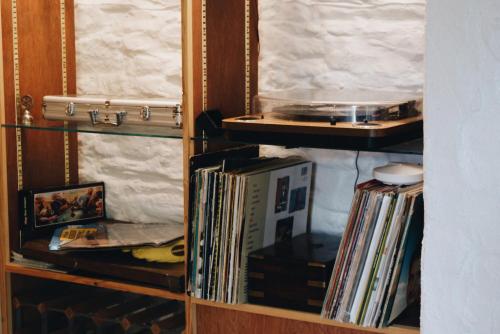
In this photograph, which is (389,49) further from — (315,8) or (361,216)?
(361,216)

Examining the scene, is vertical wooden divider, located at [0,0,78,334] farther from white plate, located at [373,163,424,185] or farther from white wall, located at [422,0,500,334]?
white wall, located at [422,0,500,334]

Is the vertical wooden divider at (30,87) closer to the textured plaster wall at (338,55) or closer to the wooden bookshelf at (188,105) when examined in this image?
the wooden bookshelf at (188,105)

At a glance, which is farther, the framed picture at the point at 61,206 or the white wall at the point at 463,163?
the framed picture at the point at 61,206

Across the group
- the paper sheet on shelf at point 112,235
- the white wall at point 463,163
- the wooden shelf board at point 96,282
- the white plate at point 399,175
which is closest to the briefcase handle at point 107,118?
the paper sheet on shelf at point 112,235

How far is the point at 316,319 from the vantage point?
6.21 feet

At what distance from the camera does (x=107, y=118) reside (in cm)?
229

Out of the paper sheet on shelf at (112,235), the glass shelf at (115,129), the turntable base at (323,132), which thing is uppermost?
the turntable base at (323,132)

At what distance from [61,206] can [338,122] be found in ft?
3.73

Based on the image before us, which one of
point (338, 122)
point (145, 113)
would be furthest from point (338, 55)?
point (145, 113)

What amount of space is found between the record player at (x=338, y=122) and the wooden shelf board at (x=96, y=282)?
50cm

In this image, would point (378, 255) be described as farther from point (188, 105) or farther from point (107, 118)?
point (107, 118)

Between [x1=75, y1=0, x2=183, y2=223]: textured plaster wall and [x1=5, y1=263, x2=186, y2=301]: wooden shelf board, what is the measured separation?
1.29 feet

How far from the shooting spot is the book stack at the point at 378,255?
1.75 m

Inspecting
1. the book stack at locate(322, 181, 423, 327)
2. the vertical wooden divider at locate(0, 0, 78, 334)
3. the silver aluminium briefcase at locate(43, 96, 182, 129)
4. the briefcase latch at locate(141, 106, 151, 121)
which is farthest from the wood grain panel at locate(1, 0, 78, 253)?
the book stack at locate(322, 181, 423, 327)
